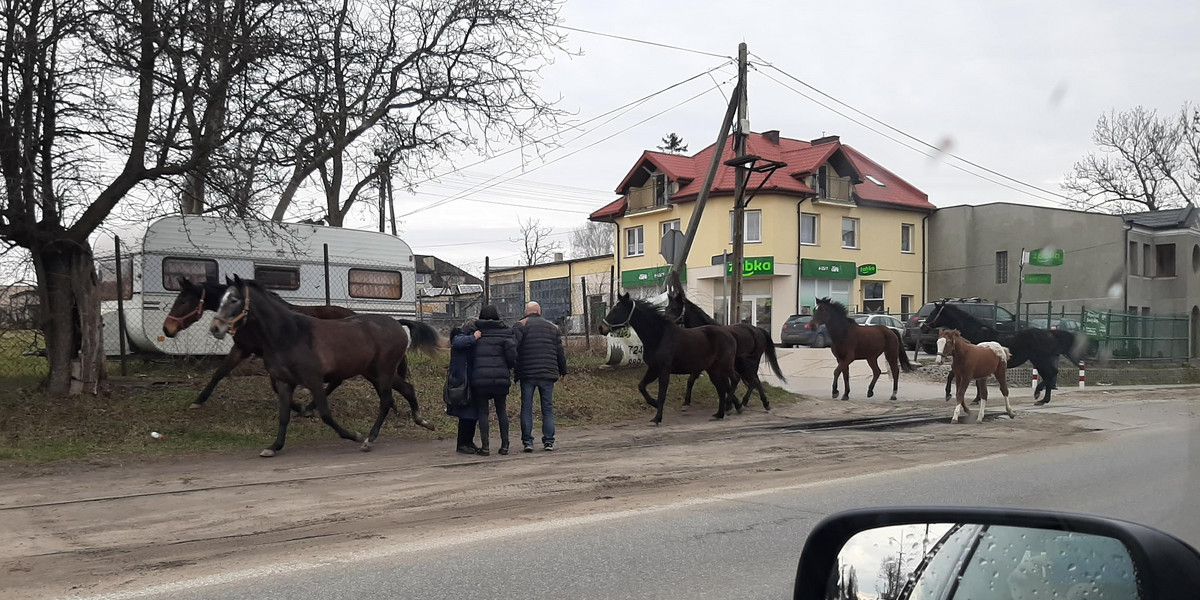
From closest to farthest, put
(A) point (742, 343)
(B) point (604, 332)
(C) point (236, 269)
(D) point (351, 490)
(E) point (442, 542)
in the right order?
1. (E) point (442, 542)
2. (D) point (351, 490)
3. (B) point (604, 332)
4. (A) point (742, 343)
5. (C) point (236, 269)

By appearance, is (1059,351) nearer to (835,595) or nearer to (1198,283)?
(835,595)

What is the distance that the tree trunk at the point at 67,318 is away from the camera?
39.7ft

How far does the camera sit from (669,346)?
1512 centimetres

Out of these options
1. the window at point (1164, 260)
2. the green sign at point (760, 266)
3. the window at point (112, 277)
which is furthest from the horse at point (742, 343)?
the window at point (1164, 260)

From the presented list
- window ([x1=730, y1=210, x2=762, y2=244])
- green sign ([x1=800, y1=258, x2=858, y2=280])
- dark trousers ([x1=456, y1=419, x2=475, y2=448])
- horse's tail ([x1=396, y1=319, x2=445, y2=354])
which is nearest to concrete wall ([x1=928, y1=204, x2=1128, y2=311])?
green sign ([x1=800, y1=258, x2=858, y2=280])

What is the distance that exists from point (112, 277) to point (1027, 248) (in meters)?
38.0

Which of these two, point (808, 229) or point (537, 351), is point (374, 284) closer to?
point (537, 351)

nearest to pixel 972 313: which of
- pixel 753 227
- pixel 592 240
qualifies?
pixel 753 227

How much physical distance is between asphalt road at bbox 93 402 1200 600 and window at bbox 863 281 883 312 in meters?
35.1

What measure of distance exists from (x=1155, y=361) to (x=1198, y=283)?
9636 millimetres

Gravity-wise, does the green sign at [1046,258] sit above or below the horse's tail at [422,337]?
above

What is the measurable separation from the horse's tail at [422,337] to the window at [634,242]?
35.0 metres

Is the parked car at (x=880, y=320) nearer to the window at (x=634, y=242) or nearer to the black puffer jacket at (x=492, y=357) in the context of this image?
the window at (x=634, y=242)

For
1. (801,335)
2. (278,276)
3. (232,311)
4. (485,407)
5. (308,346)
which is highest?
(278,276)
